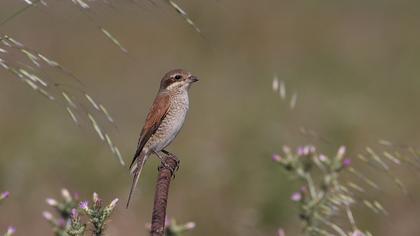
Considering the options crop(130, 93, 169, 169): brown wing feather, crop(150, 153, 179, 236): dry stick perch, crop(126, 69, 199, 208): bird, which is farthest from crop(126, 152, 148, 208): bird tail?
crop(150, 153, 179, 236): dry stick perch

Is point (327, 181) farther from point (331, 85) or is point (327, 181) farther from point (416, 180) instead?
point (331, 85)

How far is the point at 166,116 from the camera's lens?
6.52 meters

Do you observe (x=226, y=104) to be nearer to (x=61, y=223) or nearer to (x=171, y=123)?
(x=171, y=123)

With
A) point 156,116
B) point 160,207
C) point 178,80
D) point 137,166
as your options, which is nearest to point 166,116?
point 156,116

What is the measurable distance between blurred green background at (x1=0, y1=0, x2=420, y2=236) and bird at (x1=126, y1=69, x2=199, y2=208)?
0.42 meters

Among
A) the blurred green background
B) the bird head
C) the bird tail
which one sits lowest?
the blurred green background

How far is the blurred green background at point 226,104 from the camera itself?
746 cm

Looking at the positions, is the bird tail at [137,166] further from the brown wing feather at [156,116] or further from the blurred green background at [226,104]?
the blurred green background at [226,104]

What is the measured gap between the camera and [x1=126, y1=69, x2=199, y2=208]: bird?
6.35m

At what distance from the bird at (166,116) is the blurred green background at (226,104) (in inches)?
16.6

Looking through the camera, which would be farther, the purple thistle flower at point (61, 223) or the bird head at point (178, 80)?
the bird head at point (178, 80)

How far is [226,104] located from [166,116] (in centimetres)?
577

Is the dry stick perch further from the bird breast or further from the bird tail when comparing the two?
the bird breast

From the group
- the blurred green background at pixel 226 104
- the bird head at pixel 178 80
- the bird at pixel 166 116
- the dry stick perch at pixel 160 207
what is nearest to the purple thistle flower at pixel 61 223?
the blurred green background at pixel 226 104
